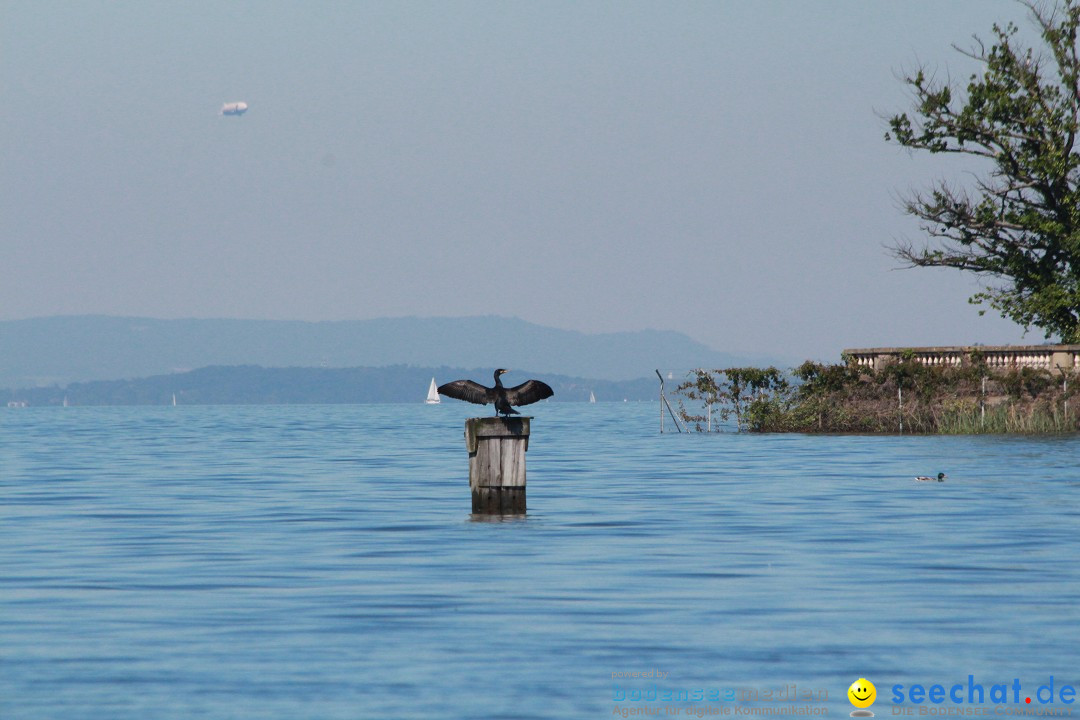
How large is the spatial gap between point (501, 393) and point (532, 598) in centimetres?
670

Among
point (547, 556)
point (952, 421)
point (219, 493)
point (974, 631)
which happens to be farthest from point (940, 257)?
point (974, 631)

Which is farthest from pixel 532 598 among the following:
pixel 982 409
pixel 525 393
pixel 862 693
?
pixel 982 409

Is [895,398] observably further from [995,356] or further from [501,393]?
[501,393]

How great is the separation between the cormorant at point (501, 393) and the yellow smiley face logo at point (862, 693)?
10859mm

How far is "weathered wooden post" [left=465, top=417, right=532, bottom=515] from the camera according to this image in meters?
21.4

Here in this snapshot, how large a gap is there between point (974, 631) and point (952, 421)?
4227 centimetres

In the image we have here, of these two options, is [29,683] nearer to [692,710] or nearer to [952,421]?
[692,710]

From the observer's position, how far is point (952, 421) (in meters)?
54.6

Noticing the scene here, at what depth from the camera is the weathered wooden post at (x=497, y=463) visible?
21406 mm

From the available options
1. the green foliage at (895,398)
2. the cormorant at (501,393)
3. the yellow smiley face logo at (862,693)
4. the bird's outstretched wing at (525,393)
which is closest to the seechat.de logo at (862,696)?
the yellow smiley face logo at (862,693)

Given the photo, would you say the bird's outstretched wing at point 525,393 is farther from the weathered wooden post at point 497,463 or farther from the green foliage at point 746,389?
the green foliage at point 746,389

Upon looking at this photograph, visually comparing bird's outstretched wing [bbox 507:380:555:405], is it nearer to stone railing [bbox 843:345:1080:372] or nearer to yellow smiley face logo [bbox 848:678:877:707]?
yellow smiley face logo [bbox 848:678:877:707]

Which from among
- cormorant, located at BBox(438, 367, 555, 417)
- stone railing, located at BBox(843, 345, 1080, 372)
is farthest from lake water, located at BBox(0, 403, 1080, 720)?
stone railing, located at BBox(843, 345, 1080, 372)

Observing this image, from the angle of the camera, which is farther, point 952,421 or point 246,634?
point 952,421
